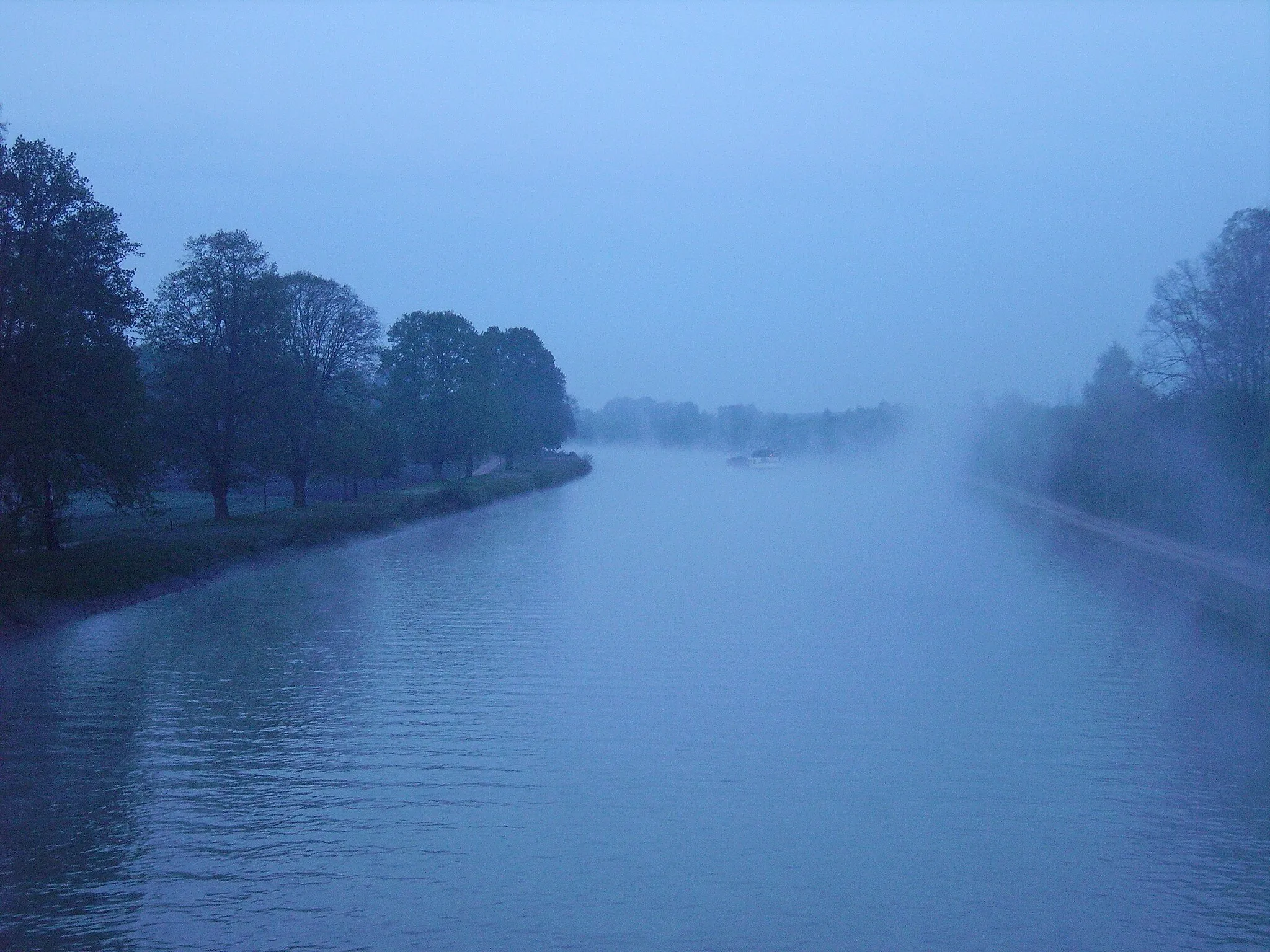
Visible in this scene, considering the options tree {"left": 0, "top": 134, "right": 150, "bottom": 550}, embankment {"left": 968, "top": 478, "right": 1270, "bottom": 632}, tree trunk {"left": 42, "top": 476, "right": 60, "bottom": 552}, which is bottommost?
embankment {"left": 968, "top": 478, "right": 1270, "bottom": 632}

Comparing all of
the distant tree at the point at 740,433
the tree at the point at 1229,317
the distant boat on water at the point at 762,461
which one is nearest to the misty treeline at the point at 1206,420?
the tree at the point at 1229,317

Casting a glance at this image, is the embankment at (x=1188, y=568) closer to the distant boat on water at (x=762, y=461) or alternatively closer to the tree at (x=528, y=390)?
the tree at (x=528, y=390)

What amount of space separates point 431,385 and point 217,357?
2393cm

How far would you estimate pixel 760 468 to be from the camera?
106500 mm

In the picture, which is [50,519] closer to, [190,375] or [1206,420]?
[190,375]

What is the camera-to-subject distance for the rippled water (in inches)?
288

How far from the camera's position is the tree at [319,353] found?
3909 centimetres

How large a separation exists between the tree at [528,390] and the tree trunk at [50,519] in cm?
4534

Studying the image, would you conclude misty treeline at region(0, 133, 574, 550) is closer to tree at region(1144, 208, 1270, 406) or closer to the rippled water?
the rippled water

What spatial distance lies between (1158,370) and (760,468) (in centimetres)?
7249

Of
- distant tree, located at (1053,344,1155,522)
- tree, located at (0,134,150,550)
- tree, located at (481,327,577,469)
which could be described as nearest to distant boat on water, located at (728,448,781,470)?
tree, located at (481,327,577,469)

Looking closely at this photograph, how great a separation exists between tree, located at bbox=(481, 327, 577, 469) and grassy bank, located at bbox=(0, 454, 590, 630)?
29.7 metres

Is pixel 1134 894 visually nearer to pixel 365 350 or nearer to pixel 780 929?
pixel 780 929

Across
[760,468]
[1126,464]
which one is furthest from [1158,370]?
[760,468]
